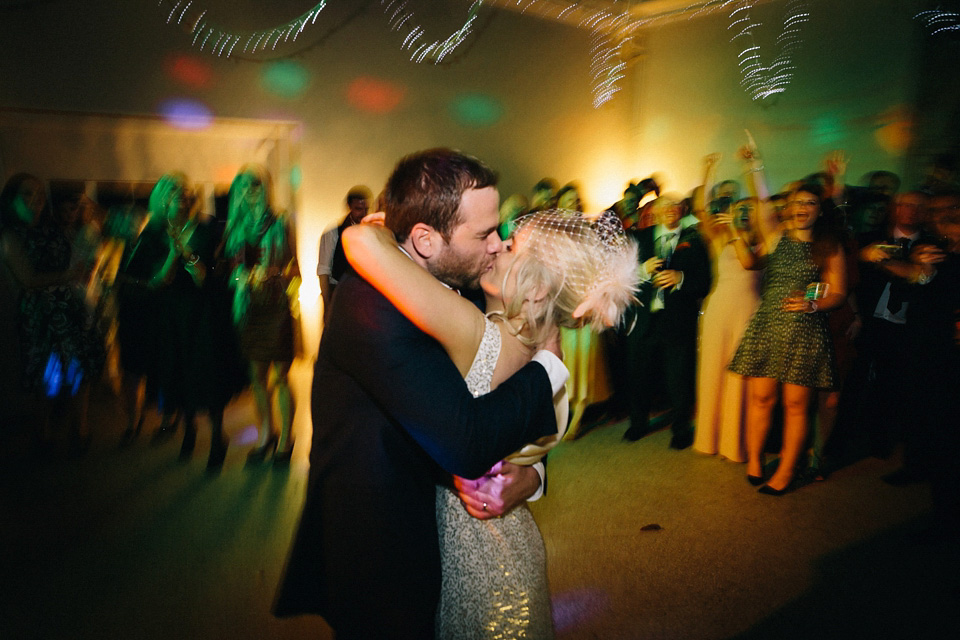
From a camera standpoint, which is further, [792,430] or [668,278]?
[668,278]

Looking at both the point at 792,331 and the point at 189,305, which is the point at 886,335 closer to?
the point at 792,331

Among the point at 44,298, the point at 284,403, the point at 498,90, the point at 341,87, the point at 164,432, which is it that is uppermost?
the point at 498,90

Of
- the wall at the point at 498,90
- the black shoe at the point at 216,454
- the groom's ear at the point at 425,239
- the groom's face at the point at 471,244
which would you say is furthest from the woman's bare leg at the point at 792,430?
the wall at the point at 498,90

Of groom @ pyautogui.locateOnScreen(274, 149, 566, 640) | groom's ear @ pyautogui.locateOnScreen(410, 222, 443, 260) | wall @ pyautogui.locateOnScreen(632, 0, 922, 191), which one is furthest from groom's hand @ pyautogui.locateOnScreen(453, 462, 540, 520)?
wall @ pyautogui.locateOnScreen(632, 0, 922, 191)

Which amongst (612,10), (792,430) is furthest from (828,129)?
(792,430)

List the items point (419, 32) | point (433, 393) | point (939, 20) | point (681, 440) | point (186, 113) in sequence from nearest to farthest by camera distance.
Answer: point (433, 393)
point (681, 440)
point (186, 113)
point (939, 20)
point (419, 32)

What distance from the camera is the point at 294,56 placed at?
5.70m

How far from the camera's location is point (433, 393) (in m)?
0.91

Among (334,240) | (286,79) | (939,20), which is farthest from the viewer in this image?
(286,79)

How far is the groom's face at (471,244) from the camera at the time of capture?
1121 millimetres

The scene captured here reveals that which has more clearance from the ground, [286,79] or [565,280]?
[286,79]

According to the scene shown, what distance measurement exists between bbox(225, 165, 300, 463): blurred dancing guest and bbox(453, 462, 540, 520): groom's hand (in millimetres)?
2778

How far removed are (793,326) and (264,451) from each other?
3.45 meters

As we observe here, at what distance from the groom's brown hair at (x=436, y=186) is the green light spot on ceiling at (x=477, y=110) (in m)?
6.03
